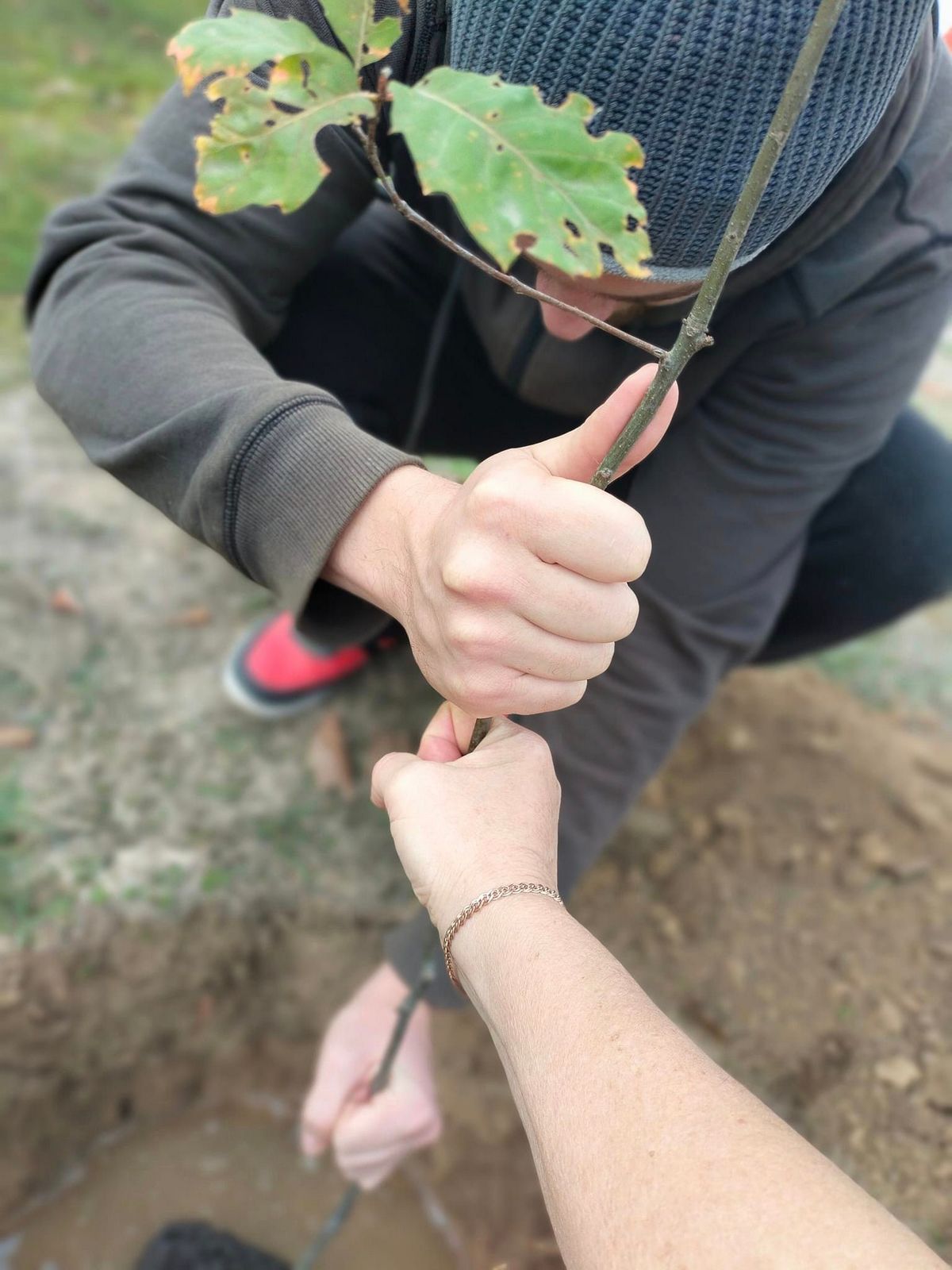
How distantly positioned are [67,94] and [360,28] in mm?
3458

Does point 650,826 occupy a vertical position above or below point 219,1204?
above

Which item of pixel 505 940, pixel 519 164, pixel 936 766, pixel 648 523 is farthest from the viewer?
pixel 936 766

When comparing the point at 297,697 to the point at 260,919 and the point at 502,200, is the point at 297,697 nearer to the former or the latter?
the point at 260,919

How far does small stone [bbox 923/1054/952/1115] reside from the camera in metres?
1.37

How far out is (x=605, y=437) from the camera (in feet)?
2.25

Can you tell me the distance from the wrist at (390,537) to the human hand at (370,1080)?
71cm

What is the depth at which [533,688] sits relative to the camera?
785 mm

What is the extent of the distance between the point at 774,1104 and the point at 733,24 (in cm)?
150

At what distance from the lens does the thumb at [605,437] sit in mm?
658

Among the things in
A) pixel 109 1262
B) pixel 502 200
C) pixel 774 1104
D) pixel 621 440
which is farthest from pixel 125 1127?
pixel 502 200

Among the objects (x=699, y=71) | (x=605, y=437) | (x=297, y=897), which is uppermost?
(x=699, y=71)

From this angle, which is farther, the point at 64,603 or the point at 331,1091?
the point at 64,603

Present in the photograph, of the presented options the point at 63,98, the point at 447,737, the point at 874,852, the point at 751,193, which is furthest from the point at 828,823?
the point at 63,98

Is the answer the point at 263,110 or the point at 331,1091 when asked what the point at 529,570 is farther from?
the point at 331,1091
